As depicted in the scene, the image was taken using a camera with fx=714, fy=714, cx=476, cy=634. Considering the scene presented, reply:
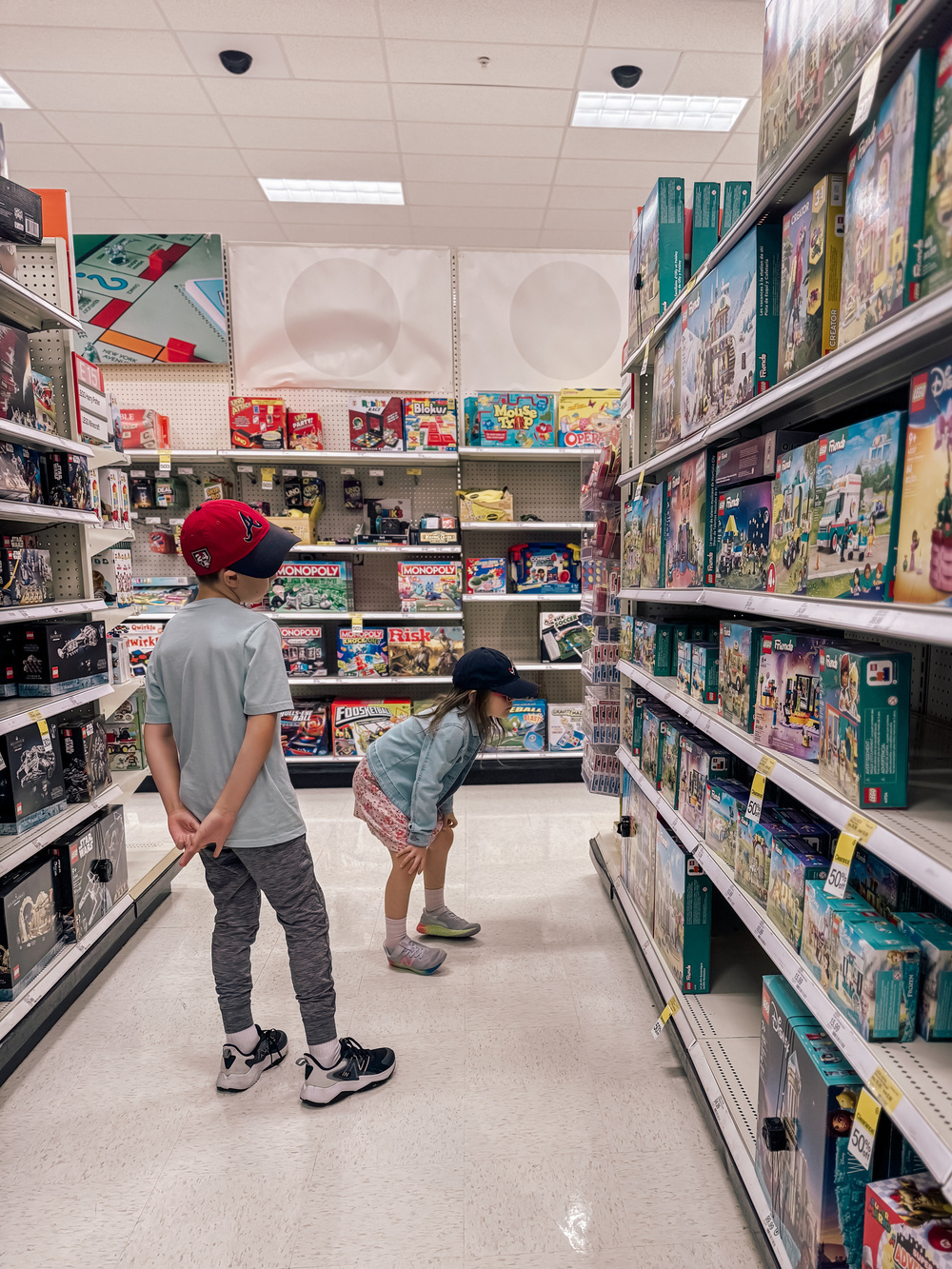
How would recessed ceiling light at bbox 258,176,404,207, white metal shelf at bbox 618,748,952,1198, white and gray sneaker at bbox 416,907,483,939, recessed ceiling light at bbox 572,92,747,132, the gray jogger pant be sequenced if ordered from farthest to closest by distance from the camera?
1. recessed ceiling light at bbox 258,176,404,207
2. recessed ceiling light at bbox 572,92,747,132
3. white and gray sneaker at bbox 416,907,483,939
4. the gray jogger pant
5. white metal shelf at bbox 618,748,952,1198

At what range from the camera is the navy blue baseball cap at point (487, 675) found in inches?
90.9

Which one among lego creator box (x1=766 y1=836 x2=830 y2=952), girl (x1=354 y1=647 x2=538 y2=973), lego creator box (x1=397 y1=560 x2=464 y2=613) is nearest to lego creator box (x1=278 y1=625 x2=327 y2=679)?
lego creator box (x1=397 y1=560 x2=464 y2=613)

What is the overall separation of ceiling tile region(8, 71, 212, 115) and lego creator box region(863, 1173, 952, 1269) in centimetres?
607

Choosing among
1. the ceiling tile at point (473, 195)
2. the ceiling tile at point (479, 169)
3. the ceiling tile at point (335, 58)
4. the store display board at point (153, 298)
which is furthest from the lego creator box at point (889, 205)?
the ceiling tile at point (473, 195)

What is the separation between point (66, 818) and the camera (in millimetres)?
2352

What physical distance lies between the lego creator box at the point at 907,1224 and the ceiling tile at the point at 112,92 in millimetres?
6069

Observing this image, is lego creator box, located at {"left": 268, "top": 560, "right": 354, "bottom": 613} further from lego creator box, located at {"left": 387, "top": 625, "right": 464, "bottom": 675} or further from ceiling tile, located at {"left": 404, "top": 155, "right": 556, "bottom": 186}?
ceiling tile, located at {"left": 404, "top": 155, "right": 556, "bottom": 186}

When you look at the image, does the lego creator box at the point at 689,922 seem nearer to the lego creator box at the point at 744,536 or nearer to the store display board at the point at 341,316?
the lego creator box at the point at 744,536

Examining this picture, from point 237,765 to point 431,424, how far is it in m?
3.20

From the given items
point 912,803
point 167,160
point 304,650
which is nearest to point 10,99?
point 167,160

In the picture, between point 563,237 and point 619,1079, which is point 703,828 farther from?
point 563,237

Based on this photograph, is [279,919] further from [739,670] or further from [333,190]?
[333,190]

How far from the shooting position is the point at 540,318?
4805 millimetres

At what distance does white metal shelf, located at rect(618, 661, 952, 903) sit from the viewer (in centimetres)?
97
